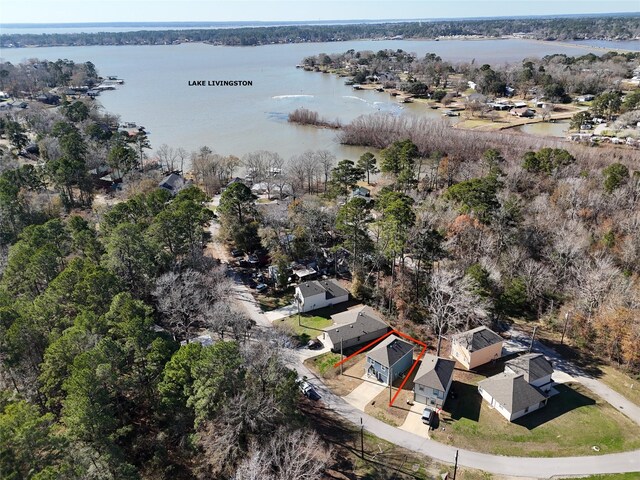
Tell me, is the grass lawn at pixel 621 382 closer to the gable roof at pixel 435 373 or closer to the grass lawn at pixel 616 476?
the grass lawn at pixel 616 476


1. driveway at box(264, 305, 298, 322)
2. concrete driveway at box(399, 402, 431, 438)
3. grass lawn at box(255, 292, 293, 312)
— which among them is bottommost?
driveway at box(264, 305, 298, 322)

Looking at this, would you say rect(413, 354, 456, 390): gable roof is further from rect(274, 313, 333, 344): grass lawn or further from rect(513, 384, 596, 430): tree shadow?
rect(274, 313, 333, 344): grass lawn

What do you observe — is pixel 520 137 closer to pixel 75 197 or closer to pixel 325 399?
pixel 325 399

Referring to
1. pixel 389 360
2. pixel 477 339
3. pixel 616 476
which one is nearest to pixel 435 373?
pixel 389 360

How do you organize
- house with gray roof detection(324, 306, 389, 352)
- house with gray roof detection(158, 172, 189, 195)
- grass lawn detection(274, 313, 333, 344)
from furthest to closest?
1. house with gray roof detection(158, 172, 189, 195)
2. grass lawn detection(274, 313, 333, 344)
3. house with gray roof detection(324, 306, 389, 352)

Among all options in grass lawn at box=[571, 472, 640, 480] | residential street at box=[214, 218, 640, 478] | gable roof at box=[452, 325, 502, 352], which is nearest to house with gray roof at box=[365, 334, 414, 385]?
residential street at box=[214, 218, 640, 478]

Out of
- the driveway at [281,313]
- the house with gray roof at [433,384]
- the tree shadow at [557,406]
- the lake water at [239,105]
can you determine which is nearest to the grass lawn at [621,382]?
the tree shadow at [557,406]
